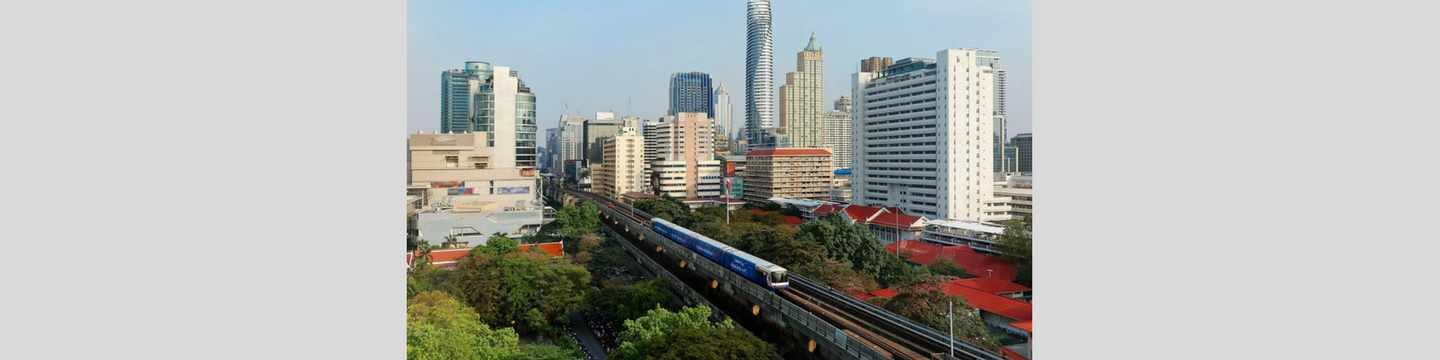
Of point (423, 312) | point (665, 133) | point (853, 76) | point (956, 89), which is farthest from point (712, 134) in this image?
point (423, 312)

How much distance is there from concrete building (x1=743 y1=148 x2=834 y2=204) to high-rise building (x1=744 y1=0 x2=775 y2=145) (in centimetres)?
42

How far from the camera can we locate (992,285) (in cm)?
907

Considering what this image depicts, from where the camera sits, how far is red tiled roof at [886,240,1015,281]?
9.46 m

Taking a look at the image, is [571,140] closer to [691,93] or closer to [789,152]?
[691,93]

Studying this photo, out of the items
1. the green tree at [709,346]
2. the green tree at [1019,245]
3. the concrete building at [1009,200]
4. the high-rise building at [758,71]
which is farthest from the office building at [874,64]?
the green tree at [709,346]

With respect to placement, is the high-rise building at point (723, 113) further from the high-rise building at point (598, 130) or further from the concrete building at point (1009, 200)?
the concrete building at point (1009, 200)

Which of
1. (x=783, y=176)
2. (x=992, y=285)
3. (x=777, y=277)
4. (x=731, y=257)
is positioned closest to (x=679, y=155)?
(x=783, y=176)

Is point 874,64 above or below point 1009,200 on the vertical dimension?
above

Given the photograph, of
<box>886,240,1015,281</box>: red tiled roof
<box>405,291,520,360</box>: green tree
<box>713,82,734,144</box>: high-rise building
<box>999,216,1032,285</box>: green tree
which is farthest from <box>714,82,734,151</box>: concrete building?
<box>405,291,520,360</box>: green tree

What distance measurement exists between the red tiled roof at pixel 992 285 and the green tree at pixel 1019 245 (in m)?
0.23

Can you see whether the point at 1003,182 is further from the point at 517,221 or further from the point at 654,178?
the point at 517,221

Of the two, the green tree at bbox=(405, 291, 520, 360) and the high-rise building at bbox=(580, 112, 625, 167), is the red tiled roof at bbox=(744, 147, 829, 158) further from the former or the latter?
the green tree at bbox=(405, 291, 520, 360)

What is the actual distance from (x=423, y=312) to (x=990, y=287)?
619 cm

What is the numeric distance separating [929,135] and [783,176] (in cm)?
411
